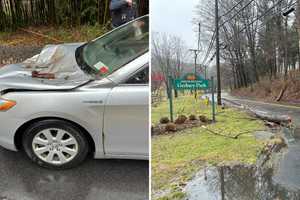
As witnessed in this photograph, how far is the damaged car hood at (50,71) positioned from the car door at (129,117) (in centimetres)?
31

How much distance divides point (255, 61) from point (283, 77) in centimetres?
14

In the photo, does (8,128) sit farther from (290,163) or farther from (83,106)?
(290,163)

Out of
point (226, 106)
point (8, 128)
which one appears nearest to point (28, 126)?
point (8, 128)

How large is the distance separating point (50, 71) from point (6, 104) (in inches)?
16.8

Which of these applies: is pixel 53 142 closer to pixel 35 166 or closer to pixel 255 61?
pixel 35 166

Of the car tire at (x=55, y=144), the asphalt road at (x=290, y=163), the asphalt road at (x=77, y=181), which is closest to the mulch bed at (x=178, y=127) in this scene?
the asphalt road at (x=290, y=163)

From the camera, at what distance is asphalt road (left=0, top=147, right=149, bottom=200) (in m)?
2.25

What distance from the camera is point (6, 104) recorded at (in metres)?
2.37

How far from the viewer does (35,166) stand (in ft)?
8.39

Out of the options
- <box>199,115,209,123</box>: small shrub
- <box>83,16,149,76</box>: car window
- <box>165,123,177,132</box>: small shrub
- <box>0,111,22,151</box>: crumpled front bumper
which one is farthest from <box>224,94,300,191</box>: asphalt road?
<box>0,111,22,151</box>: crumpled front bumper

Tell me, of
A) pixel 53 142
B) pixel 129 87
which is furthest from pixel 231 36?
pixel 53 142

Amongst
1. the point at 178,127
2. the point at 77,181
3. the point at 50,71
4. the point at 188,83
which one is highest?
the point at 50,71

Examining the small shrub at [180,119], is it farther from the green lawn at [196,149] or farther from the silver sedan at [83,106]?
the silver sedan at [83,106]

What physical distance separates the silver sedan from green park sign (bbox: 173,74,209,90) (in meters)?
0.78
